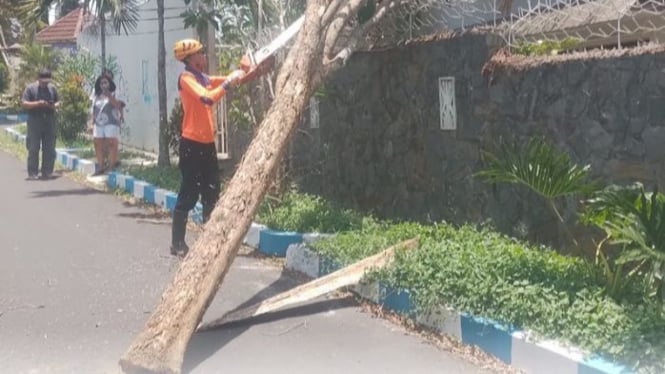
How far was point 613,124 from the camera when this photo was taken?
24.6ft

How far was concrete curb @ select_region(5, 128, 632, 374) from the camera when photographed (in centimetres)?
578

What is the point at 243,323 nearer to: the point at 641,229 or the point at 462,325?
the point at 462,325

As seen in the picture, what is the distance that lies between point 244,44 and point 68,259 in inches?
163

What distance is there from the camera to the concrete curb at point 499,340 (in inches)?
225

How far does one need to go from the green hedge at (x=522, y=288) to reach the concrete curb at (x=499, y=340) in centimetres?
6

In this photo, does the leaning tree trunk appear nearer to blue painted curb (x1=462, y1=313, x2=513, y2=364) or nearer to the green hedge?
the green hedge

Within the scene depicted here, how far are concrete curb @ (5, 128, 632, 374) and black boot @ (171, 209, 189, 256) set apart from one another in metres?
0.77

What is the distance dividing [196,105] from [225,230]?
2.37m

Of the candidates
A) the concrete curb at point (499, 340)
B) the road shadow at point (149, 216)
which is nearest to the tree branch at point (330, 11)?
the concrete curb at point (499, 340)

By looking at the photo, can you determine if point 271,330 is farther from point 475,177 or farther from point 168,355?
point 475,177

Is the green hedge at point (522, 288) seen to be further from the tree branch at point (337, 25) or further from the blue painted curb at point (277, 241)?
the tree branch at point (337, 25)

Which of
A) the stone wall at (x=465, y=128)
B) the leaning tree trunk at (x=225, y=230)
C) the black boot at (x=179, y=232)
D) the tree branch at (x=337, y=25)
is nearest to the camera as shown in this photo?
the leaning tree trunk at (x=225, y=230)

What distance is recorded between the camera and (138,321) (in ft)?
24.1

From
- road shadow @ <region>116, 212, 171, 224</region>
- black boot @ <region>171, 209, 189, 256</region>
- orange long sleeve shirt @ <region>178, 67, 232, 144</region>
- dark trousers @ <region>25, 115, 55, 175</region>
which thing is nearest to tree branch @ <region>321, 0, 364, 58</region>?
orange long sleeve shirt @ <region>178, 67, 232, 144</region>
